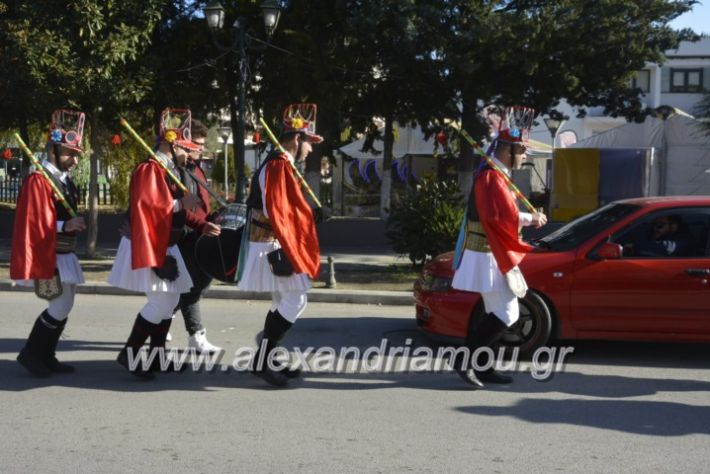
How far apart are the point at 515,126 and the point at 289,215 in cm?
182

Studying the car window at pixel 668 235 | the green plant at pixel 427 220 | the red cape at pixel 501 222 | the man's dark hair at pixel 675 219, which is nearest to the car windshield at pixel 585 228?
the car window at pixel 668 235

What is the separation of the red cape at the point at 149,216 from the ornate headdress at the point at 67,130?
1.97 feet

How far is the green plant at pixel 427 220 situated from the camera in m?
13.1

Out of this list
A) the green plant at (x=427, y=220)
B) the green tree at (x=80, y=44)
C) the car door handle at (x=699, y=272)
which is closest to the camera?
the car door handle at (x=699, y=272)

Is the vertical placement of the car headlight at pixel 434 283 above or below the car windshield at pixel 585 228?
below

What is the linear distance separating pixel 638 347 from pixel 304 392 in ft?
11.2

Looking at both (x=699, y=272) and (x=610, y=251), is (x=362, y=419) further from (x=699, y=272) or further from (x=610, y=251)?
(x=699, y=272)

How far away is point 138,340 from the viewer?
264 inches

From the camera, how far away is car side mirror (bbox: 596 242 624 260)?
749 cm

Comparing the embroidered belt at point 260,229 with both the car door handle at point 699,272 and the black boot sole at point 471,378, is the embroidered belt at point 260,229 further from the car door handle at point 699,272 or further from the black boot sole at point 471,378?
the car door handle at point 699,272

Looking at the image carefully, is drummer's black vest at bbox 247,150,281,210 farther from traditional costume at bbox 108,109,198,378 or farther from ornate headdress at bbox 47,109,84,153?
ornate headdress at bbox 47,109,84,153

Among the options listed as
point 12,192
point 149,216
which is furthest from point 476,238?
point 12,192

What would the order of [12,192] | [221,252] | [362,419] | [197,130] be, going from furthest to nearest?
[12,192]
[197,130]
[221,252]
[362,419]

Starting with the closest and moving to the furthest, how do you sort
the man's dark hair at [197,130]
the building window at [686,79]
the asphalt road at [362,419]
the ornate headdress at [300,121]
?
1. the asphalt road at [362,419]
2. the ornate headdress at [300,121]
3. the man's dark hair at [197,130]
4. the building window at [686,79]
